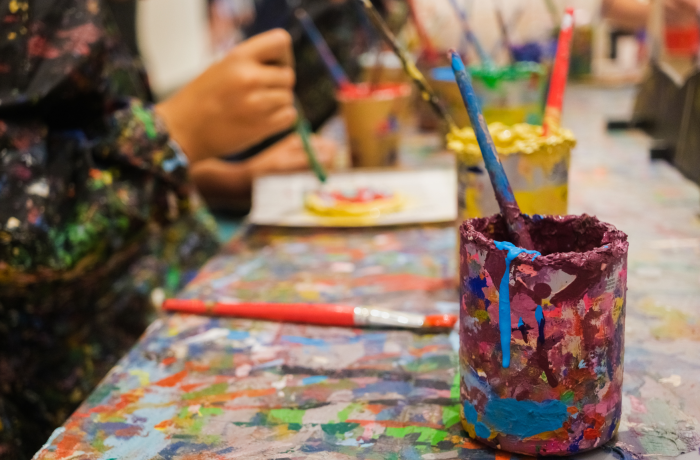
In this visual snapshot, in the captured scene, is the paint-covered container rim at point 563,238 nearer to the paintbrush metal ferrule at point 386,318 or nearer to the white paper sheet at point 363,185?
the paintbrush metal ferrule at point 386,318

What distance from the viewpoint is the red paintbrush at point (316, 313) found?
59 centimetres

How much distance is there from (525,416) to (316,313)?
0.86 feet

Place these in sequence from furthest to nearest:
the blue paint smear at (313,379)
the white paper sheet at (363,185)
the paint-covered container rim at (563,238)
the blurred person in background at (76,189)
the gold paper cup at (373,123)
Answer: the gold paper cup at (373,123)
the white paper sheet at (363,185)
the blurred person in background at (76,189)
the blue paint smear at (313,379)
the paint-covered container rim at (563,238)

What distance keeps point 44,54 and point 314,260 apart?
39 centimetres

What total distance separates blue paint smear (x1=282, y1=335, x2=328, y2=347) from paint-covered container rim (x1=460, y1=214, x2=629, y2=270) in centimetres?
21

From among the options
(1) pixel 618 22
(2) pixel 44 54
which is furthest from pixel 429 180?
(1) pixel 618 22

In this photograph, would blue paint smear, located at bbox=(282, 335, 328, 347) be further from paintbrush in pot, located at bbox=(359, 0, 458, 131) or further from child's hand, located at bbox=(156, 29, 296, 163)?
child's hand, located at bbox=(156, 29, 296, 163)

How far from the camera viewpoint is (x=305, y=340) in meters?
0.58

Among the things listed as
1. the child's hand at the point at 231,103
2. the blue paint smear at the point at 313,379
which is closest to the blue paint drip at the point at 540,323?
the blue paint smear at the point at 313,379

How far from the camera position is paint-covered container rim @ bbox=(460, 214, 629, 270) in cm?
36

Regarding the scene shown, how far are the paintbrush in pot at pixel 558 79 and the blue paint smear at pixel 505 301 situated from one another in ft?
0.88

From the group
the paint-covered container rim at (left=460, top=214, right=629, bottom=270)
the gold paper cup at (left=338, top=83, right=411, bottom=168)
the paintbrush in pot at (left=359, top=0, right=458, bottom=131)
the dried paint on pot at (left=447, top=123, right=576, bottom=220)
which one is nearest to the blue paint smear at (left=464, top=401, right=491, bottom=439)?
the paint-covered container rim at (left=460, top=214, right=629, bottom=270)

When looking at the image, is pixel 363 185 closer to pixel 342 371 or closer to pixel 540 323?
pixel 342 371

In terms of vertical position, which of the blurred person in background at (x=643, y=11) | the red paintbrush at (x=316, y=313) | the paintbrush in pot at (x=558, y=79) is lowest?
the red paintbrush at (x=316, y=313)
